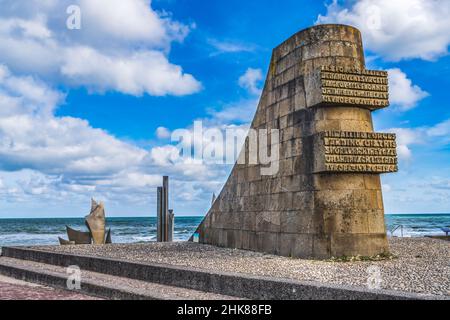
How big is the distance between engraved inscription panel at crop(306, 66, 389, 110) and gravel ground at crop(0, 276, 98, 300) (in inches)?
222

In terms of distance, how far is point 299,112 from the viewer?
9.88 meters

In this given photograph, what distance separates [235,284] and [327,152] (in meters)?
3.35

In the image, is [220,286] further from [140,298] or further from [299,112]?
[299,112]

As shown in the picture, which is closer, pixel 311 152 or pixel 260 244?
pixel 311 152

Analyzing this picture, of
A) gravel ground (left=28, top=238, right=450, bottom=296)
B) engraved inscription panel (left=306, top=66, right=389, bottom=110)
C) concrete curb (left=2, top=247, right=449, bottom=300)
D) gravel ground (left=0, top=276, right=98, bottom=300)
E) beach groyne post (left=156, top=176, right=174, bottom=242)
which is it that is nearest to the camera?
concrete curb (left=2, top=247, right=449, bottom=300)

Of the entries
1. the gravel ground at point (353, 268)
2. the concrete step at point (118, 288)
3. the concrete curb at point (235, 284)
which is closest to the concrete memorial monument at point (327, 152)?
the gravel ground at point (353, 268)

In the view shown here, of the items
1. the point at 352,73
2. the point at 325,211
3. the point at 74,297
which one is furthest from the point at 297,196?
the point at 74,297

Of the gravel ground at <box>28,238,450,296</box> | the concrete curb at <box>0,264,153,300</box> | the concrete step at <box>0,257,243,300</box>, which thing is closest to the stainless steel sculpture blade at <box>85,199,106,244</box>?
the concrete curb at <box>0,264,153,300</box>

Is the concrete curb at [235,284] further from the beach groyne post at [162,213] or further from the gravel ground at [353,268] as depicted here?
the beach groyne post at [162,213]

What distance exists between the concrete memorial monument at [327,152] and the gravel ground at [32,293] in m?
4.44

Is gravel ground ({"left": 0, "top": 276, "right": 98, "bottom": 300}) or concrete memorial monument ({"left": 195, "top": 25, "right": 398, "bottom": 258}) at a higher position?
concrete memorial monument ({"left": 195, "top": 25, "right": 398, "bottom": 258})

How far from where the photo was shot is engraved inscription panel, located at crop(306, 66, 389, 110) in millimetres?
9273

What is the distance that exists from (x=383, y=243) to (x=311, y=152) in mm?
2286

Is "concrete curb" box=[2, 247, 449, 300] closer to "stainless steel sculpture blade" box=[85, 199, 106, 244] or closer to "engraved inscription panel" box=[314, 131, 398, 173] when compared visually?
"engraved inscription panel" box=[314, 131, 398, 173]
